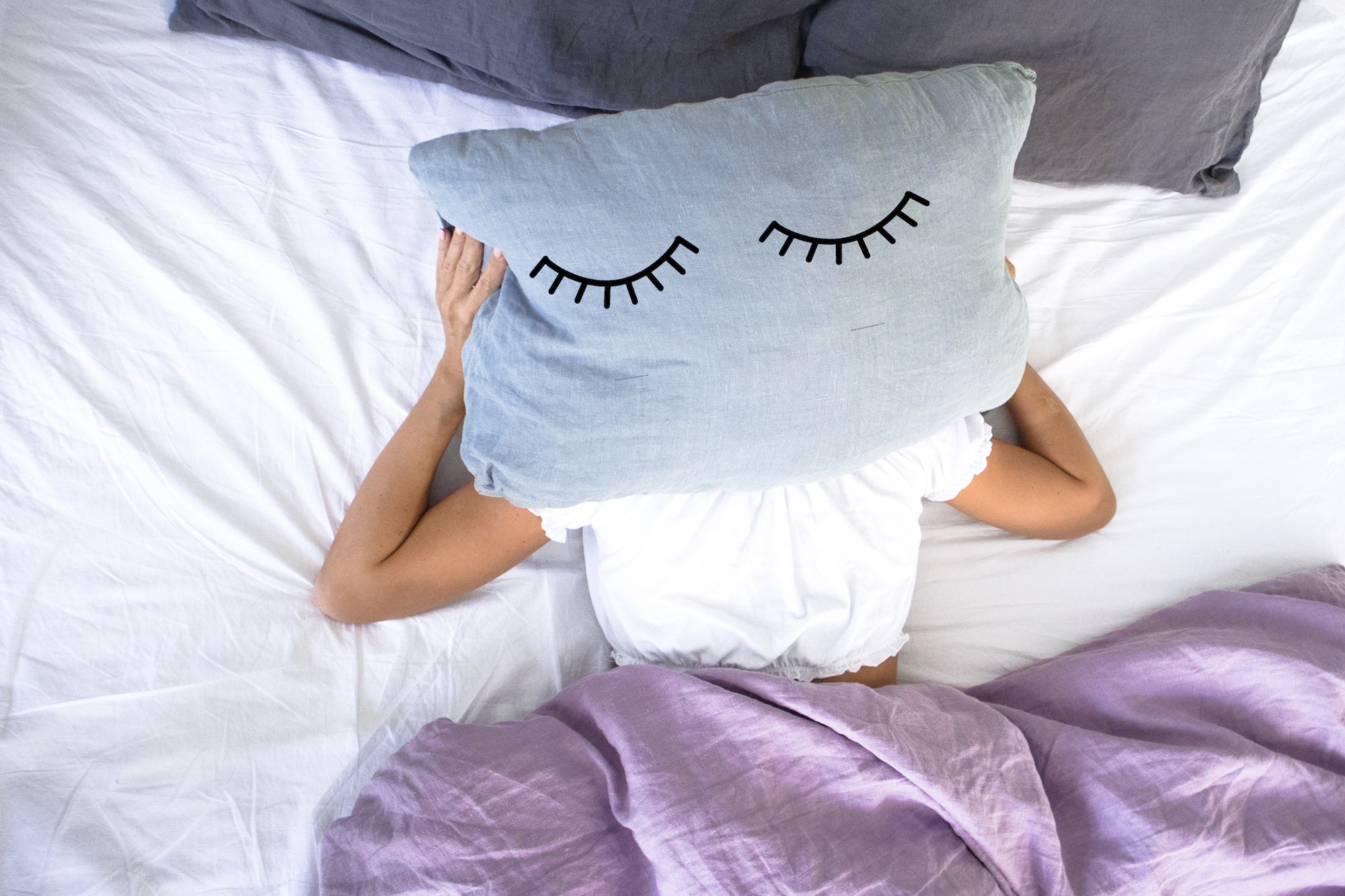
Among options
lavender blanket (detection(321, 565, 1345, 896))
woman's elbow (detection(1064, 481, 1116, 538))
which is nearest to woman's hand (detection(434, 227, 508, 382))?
lavender blanket (detection(321, 565, 1345, 896))

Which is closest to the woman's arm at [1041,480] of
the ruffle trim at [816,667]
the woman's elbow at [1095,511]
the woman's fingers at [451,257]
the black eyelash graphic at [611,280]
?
the woman's elbow at [1095,511]

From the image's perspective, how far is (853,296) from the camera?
25.2 inches

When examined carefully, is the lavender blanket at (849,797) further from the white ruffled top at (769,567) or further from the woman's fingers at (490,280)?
the woman's fingers at (490,280)

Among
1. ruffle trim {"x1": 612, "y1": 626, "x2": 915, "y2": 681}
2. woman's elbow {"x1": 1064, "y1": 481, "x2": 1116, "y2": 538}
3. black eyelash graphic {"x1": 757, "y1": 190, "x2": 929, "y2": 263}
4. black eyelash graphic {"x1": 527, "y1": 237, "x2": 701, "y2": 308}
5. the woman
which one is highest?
black eyelash graphic {"x1": 757, "y1": 190, "x2": 929, "y2": 263}

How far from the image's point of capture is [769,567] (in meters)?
0.81

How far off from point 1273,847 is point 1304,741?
5.0 inches

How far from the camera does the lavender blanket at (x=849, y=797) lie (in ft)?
2.22

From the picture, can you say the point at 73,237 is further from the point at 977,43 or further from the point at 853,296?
the point at 977,43

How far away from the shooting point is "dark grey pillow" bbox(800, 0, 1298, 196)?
35.5 inches

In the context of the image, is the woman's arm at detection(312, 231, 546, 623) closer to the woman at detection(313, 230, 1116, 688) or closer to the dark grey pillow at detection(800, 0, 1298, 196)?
the woman at detection(313, 230, 1116, 688)

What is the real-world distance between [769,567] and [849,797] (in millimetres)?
206

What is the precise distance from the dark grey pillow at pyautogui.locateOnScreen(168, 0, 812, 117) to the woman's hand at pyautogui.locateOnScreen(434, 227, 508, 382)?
0.22 m

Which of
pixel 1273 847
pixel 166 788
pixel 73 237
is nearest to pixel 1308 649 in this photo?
pixel 1273 847

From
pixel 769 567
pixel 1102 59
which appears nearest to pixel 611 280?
pixel 769 567
